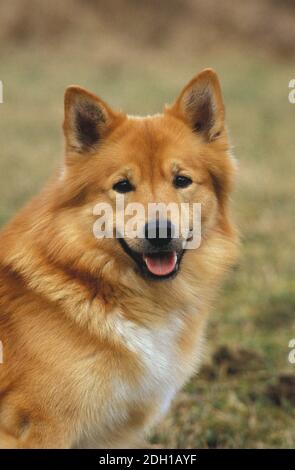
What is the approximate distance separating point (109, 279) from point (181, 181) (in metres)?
0.61

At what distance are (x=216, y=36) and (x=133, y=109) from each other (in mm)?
13757

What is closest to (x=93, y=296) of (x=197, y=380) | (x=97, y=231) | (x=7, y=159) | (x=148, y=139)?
(x=97, y=231)

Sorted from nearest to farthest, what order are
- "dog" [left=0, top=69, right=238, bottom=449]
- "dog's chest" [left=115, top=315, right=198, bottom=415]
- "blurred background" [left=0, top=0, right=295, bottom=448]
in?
"dog" [left=0, top=69, right=238, bottom=449] → "dog's chest" [left=115, top=315, right=198, bottom=415] → "blurred background" [left=0, top=0, right=295, bottom=448]

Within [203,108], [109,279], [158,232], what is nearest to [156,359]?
[109,279]

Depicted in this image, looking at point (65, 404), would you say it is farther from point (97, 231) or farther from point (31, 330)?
point (97, 231)

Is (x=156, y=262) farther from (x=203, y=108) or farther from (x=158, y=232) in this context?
(x=203, y=108)

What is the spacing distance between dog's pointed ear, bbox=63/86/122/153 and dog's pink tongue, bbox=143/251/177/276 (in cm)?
65

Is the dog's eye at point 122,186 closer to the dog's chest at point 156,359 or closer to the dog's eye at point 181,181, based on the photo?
the dog's eye at point 181,181

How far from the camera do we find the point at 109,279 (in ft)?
9.99

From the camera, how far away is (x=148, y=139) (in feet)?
10.4

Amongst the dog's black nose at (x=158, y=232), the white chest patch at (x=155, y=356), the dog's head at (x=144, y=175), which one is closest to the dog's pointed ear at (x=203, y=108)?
the dog's head at (x=144, y=175)

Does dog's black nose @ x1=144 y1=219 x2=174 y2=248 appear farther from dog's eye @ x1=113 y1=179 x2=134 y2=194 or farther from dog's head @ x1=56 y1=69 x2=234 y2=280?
dog's eye @ x1=113 y1=179 x2=134 y2=194

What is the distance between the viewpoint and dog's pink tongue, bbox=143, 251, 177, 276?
304 centimetres

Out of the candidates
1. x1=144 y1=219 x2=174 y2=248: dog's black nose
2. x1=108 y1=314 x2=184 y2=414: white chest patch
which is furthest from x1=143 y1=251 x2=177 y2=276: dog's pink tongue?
x1=108 y1=314 x2=184 y2=414: white chest patch
